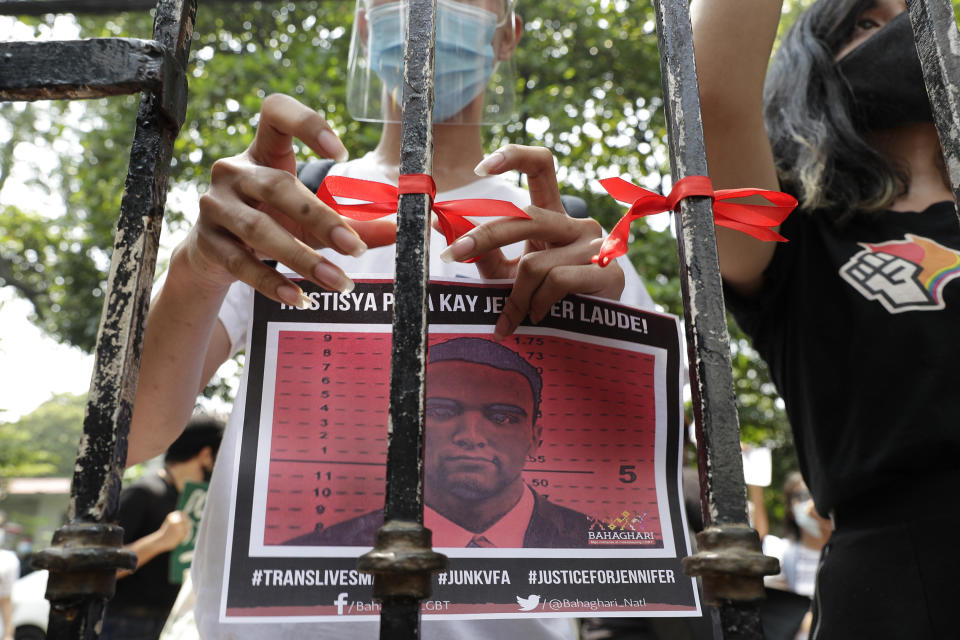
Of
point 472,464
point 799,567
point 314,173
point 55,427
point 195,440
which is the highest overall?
point 55,427

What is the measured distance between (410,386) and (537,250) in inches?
18.2

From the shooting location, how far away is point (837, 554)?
144 cm

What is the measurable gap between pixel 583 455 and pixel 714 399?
343 mm

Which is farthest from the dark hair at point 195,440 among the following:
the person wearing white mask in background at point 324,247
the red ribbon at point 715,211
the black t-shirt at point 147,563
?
the red ribbon at point 715,211

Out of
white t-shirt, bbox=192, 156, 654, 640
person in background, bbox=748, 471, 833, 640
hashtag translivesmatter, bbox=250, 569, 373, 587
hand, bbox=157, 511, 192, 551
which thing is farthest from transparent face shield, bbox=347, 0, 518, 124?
person in background, bbox=748, 471, 833, 640

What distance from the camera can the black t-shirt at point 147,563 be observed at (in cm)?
396

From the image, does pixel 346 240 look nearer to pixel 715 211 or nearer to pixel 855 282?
pixel 715 211

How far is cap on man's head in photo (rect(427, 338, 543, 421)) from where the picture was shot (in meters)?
1.07

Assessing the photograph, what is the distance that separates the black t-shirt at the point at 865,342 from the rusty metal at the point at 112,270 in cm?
125

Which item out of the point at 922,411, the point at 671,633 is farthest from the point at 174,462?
the point at 922,411

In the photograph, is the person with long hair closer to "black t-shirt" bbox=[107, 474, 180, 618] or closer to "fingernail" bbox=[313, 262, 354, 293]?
"fingernail" bbox=[313, 262, 354, 293]

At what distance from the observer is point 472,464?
1.04 metres

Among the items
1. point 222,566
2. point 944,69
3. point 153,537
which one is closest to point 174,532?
point 153,537

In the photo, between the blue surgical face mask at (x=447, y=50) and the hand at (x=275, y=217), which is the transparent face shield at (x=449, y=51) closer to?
Answer: the blue surgical face mask at (x=447, y=50)
